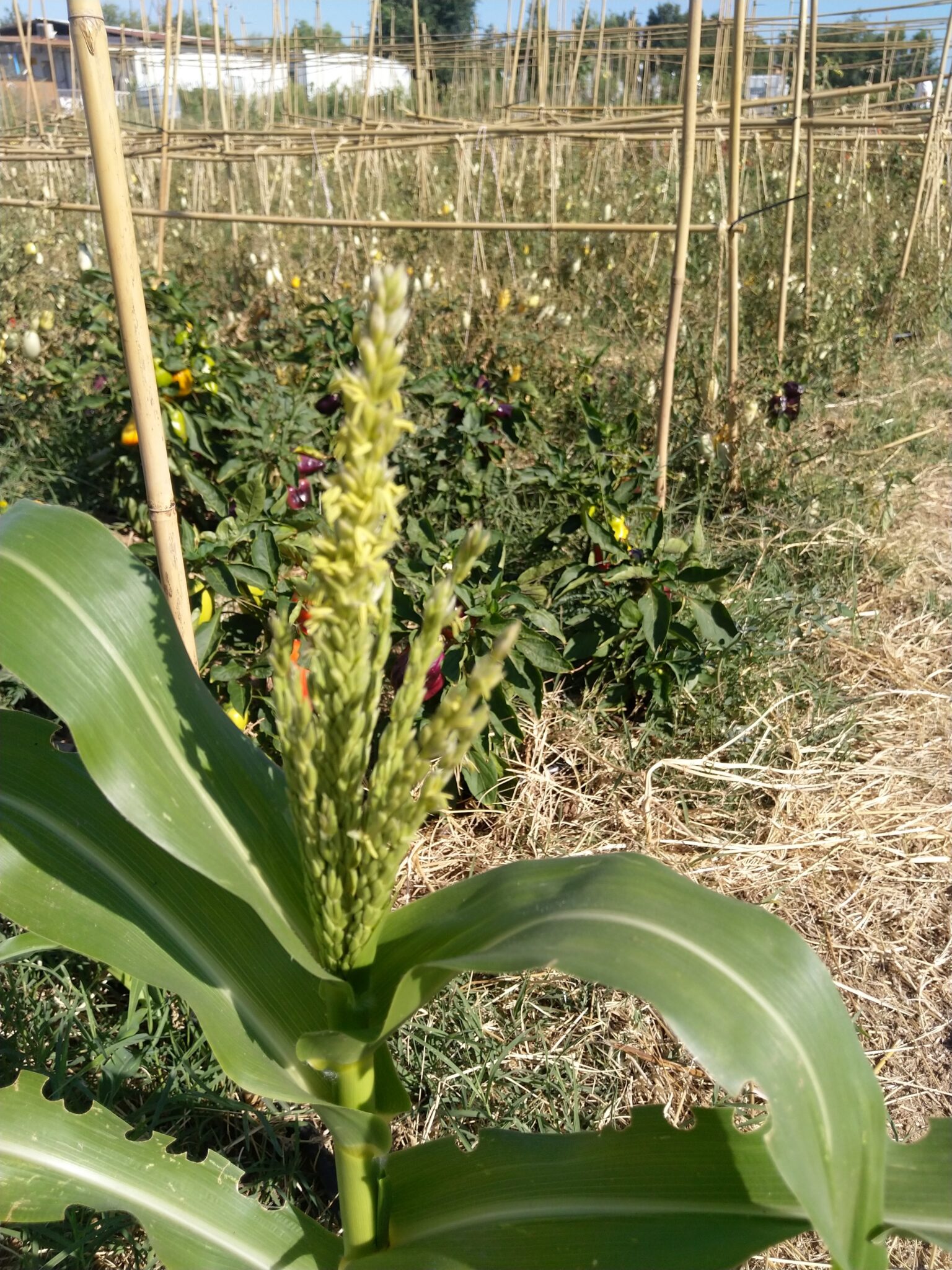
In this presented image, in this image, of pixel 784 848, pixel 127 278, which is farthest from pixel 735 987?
pixel 784 848

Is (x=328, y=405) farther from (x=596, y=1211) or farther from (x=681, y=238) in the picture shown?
(x=596, y=1211)

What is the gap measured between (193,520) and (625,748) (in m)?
1.47

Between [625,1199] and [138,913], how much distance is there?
1.97ft

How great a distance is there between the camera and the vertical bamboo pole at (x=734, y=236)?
2.71 metres

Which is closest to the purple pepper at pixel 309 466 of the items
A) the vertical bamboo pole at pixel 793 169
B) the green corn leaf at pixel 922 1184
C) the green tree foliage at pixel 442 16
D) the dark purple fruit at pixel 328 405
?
the dark purple fruit at pixel 328 405

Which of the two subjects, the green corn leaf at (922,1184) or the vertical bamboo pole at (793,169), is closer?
the green corn leaf at (922,1184)

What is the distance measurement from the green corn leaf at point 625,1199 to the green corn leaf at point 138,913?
13cm

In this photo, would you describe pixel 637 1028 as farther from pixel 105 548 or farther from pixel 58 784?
pixel 105 548

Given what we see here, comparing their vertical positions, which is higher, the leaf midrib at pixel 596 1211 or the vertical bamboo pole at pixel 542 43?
the vertical bamboo pole at pixel 542 43

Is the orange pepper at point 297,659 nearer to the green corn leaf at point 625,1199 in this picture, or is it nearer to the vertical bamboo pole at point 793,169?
the green corn leaf at point 625,1199

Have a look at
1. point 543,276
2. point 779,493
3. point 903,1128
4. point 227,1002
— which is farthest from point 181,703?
point 543,276

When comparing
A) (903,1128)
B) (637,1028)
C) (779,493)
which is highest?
(779,493)

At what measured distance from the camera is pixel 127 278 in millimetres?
1285

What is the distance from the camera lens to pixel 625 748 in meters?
2.21
